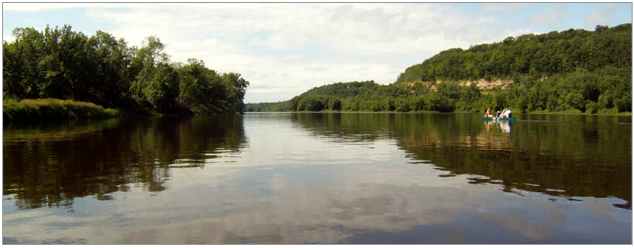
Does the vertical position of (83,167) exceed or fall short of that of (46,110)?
it falls short

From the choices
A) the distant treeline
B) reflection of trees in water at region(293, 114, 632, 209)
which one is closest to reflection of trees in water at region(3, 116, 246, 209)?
reflection of trees in water at region(293, 114, 632, 209)

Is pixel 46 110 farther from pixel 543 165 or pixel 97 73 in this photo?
pixel 543 165

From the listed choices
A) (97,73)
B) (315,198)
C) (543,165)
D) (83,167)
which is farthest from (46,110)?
(543,165)

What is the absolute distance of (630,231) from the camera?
8.80m

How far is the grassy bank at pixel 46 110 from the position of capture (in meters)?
50.4

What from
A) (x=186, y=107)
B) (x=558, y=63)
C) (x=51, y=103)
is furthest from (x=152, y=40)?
(x=558, y=63)

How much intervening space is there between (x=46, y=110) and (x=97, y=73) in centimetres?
2515

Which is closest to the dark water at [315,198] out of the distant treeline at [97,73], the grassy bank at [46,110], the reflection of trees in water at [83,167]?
the reflection of trees in water at [83,167]

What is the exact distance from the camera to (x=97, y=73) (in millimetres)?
81250

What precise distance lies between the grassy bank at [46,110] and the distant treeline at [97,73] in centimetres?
764

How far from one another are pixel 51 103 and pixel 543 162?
58384mm

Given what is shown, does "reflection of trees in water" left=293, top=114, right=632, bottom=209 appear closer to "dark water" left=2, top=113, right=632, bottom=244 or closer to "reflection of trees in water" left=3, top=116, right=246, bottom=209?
"dark water" left=2, top=113, right=632, bottom=244

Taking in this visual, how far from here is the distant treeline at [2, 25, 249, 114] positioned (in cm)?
7131

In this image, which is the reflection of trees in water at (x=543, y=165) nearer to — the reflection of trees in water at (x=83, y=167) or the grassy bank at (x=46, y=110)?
the reflection of trees in water at (x=83, y=167)
